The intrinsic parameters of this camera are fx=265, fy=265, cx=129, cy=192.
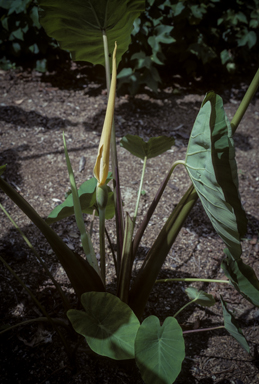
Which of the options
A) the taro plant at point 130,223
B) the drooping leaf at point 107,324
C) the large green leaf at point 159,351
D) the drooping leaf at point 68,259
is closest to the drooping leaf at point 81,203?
the taro plant at point 130,223

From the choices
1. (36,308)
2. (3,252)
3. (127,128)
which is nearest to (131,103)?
(127,128)

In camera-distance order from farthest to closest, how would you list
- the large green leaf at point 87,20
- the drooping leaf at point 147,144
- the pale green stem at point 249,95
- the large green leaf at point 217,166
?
1. the drooping leaf at point 147,144
2. the large green leaf at point 87,20
3. the pale green stem at point 249,95
4. the large green leaf at point 217,166

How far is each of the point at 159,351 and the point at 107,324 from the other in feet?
0.56

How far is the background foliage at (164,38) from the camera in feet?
8.27

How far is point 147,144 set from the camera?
117 cm

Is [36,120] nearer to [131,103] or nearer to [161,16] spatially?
[131,103]

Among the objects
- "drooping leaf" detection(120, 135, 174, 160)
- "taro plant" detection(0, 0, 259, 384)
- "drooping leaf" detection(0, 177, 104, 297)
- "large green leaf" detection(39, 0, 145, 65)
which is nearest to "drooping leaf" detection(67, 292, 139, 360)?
"taro plant" detection(0, 0, 259, 384)

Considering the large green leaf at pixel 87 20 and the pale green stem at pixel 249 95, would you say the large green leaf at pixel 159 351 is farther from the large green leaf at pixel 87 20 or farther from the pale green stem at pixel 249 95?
the large green leaf at pixel 87 20

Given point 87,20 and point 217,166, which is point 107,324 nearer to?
point 217,166

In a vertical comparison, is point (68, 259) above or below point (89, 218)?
above

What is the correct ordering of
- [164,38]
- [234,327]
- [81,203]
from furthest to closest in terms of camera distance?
[164,38], [81,203], [234,327]

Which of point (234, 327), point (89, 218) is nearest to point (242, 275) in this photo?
point (234, 327)

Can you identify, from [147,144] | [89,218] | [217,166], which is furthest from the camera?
[89,218]

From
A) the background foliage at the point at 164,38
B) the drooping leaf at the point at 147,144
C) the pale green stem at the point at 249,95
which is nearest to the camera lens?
the pale green stem at the point at 249,95
